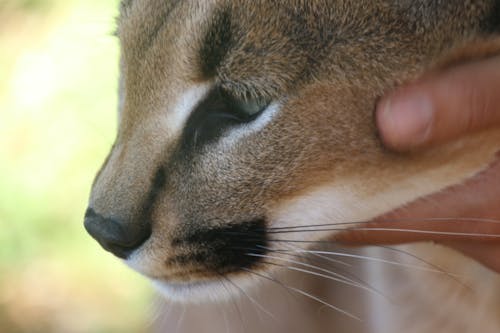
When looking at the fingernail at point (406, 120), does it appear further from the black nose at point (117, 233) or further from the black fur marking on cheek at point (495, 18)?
the black nose at point (117, 233)

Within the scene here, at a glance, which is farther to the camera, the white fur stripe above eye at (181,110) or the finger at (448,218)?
the finger at (448,218)

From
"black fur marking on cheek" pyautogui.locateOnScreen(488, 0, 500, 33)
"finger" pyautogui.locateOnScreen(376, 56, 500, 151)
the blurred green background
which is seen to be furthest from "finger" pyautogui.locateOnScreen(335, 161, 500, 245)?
the blurred green background

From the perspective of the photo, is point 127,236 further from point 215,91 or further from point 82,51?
point 82,51

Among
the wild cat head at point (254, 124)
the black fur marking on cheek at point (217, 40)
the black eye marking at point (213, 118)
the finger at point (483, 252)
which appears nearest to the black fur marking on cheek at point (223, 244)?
the wild cat head at point (254, 124)

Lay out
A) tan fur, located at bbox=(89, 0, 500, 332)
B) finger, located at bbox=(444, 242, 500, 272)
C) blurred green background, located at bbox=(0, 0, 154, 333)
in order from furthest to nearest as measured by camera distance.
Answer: blurred green background, located at bbox=(0, 0, 154, 333) < finger, located at bbox=(444, 242, 500, 272) < tan fur, located at bbox=(89, 0, 500, 332)

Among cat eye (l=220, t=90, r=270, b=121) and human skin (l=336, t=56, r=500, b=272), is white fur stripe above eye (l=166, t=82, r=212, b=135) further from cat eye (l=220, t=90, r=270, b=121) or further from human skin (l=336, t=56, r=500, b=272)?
human skin (l=336, t=56, r=500, b=272)

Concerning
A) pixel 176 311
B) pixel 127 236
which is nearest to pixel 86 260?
pixel 176 311
